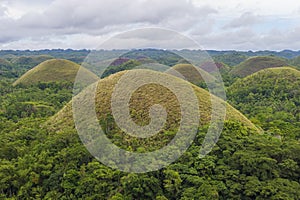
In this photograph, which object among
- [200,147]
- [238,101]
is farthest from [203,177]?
[238,101]

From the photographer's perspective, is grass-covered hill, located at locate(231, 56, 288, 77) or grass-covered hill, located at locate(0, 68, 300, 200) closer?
grass-covered hill, located at locate(0, 68, 300, 200)

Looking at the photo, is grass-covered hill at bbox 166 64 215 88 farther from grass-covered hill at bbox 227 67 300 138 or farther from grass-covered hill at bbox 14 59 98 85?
grass-covered hill at bbox 14 59 98 85

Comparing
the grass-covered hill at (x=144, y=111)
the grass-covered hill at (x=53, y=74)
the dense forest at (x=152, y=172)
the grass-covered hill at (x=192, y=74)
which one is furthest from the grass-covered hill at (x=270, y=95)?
the grass-covered hill at (x=53, y=74)

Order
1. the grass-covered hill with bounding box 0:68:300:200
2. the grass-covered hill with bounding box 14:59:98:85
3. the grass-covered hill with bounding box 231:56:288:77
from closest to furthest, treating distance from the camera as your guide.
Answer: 1. the grass-covered hill with bounding box 0:68:300:200
2. the grass-covered hill with bounding box 14:59:98:85
3. the grass-covered hill with bounding box 231:56:288:77

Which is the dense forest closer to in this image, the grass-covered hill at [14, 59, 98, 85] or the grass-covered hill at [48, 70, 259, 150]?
the grass-covered hill at [48, 70, 259, 150]

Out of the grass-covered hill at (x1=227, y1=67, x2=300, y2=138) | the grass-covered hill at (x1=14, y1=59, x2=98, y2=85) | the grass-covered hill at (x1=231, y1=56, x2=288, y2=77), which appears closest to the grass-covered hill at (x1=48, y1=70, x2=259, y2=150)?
the grass-covered hill at (x1=227, y1=67, x2=300, y2=138)

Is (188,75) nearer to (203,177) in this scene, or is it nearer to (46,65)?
(46,65)

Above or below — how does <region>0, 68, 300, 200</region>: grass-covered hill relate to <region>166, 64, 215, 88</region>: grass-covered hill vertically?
below

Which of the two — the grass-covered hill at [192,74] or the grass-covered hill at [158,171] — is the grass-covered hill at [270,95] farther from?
the grass-covered hill at [158,171]

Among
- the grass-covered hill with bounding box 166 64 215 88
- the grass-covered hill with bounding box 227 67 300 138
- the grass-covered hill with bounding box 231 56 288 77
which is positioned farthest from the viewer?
the grass-covered hill with bounding box 231 56 288 77
